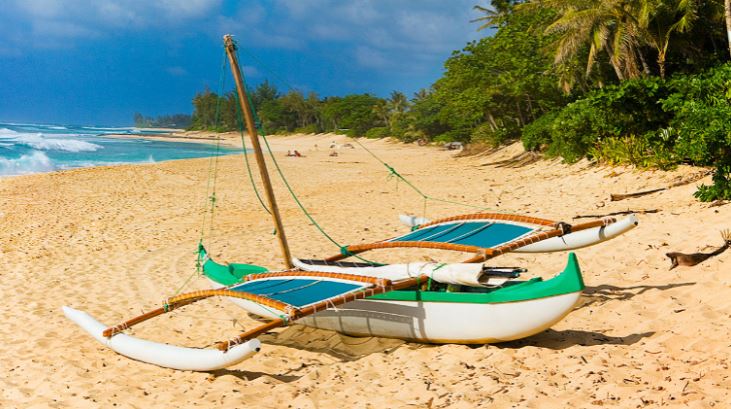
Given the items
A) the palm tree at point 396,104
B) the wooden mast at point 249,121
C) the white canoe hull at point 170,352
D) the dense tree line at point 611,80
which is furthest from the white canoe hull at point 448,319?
the palm tree at point 396,104

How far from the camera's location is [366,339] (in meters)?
6.88

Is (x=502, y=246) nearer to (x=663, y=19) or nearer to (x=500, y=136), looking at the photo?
(x=663, y=19)

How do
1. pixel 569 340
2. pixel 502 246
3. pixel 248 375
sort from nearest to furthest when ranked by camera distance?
pixel 569 340
pixel 248 375
pixel 502 246

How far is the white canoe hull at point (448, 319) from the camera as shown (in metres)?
5.31

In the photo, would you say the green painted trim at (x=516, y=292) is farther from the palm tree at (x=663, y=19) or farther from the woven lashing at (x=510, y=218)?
the palm tree at (x=663, y=19)

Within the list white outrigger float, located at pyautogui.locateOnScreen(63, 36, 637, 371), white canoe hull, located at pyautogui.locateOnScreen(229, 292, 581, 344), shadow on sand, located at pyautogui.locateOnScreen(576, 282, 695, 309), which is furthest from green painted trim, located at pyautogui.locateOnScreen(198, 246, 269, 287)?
shadow on sand, located at pyautogui.locateOnScreen(576, 282, 695, 309)

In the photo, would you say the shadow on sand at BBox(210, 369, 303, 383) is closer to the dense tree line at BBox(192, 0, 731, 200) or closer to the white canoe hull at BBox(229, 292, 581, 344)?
the white canoe hull at BBox(229, 292, 581, 344)

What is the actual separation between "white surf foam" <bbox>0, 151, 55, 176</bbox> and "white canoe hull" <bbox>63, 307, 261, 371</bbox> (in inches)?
1595

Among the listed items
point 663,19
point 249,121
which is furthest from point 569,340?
point 663,19

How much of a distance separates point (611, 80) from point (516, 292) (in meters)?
21.4

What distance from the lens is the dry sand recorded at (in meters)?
4.90

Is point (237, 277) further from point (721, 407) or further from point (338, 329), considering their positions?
point (721, 407)

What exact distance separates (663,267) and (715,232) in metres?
1.39

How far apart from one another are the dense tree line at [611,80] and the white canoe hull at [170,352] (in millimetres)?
3352
